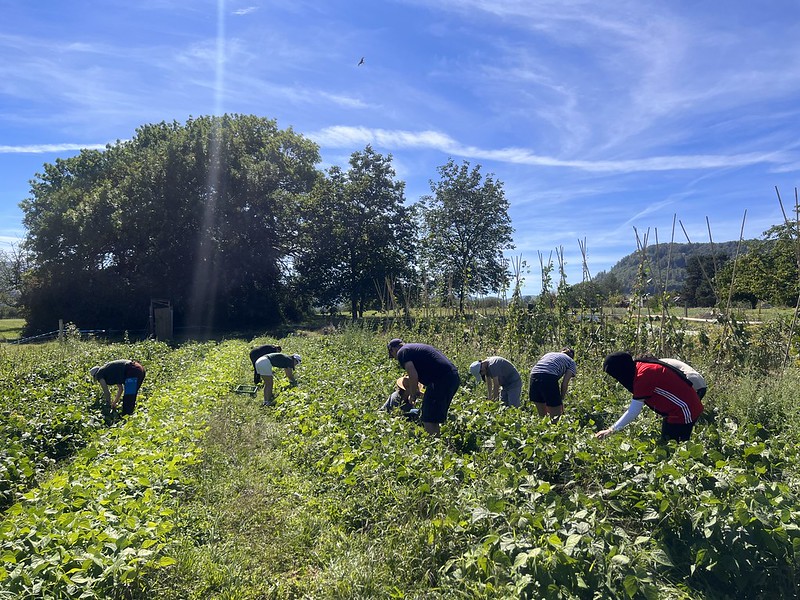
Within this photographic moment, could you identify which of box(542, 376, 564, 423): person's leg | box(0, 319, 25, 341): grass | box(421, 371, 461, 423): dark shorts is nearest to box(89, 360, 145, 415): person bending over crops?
box(421, 371, 461, 423): dark shorts

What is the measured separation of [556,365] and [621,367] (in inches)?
68.7

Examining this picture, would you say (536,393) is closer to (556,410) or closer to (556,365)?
(556,410)

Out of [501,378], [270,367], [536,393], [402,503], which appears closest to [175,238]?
[270,367]

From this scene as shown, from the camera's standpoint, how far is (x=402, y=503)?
372cm

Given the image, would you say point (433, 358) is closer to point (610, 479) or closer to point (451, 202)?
point (610, 479)

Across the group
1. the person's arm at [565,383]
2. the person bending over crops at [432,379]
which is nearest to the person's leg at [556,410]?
the person's arm at [565,383]

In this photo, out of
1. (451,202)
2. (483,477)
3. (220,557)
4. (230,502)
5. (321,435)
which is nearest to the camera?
(220,557)

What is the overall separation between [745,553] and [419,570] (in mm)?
1859

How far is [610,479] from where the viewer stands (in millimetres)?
3650

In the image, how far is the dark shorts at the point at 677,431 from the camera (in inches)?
169

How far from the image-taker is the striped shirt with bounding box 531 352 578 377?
6.14m

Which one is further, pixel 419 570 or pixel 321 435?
pixel 321 435

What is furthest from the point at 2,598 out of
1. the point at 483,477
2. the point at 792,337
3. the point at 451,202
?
the point at 451,202

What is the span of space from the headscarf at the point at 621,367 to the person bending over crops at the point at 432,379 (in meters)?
1.69
